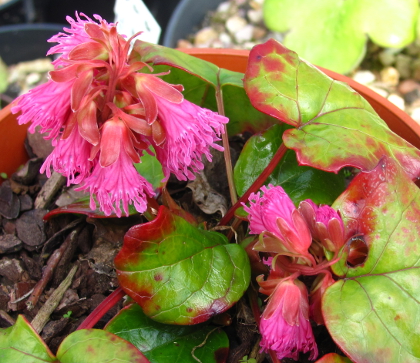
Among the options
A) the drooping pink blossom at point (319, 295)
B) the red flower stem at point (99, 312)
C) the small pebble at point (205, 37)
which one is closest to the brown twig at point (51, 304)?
the red flower stem at point (99, 312)

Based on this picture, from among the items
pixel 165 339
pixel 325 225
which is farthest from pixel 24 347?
pixel 325 225

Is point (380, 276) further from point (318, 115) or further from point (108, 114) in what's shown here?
point (108, 114)

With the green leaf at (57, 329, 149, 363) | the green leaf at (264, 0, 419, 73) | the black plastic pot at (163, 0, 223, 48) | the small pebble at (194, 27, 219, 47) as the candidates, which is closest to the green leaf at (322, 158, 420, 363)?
the green leaf at (57, 329, 149, 363)

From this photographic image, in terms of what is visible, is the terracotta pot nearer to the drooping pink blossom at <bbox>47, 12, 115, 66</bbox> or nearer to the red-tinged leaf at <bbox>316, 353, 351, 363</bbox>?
the drooping pink blossom at <bbox>47, 12, 115, 66</bbox>

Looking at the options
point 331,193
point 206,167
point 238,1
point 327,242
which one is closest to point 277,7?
point 238,1

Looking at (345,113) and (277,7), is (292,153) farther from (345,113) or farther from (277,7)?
(277,7)

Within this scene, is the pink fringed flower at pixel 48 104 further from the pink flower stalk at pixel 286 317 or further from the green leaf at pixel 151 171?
the pink flower stalk at pixel 286 317
